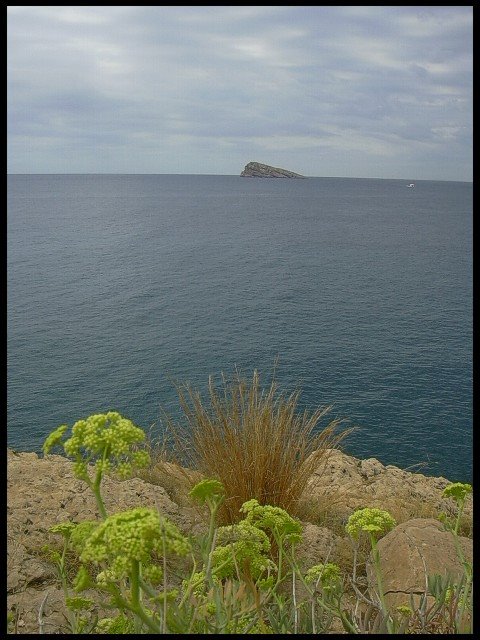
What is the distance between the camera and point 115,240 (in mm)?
38156

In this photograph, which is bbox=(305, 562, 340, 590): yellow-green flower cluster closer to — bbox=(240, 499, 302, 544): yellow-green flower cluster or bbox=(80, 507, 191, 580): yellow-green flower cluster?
bbox=(240, 499, 302, 544): yellow-green flower cluster

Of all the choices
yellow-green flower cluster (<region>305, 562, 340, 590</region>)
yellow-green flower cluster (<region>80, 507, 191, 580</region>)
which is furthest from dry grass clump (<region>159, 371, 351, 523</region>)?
yellow-green flower cluster (<region>80, 507, 191, 580</region>)

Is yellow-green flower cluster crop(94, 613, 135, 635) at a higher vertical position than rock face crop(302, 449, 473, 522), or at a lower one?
higher

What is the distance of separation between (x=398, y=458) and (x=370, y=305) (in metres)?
10.9

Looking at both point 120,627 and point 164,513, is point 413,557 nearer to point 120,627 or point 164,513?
point 164,513

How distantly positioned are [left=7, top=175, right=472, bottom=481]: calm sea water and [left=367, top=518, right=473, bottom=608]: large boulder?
294 inches

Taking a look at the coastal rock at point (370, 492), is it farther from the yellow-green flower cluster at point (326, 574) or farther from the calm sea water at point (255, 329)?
the calm sea water at point (255, 329)

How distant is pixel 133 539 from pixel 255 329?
56.9 ft

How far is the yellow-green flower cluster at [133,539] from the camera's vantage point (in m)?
0.96

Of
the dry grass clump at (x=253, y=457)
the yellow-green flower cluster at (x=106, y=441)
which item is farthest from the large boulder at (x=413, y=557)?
the yellow-green flower cluster at (x=106, y=441)

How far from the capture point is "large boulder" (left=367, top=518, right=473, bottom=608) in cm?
295

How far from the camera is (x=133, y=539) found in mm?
968

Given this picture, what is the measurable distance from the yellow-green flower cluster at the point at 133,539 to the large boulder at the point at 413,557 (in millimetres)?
2035

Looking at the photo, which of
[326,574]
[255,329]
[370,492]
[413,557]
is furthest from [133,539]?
[255,329]
